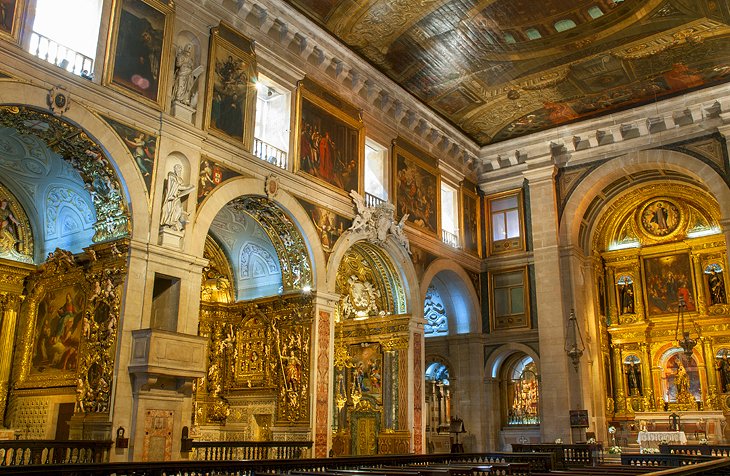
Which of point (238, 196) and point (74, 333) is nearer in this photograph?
point (74, 333)

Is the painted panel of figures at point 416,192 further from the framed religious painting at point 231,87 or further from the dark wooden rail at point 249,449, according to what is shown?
the dark wooden rail at point 249,449

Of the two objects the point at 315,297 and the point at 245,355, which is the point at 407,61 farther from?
the point at 245,355

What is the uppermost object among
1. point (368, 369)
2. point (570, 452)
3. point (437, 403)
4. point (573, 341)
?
point (573, 341)

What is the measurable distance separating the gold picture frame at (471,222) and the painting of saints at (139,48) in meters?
12.5

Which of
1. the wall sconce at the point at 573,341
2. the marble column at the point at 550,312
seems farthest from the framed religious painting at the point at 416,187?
the wall sconce at the point at 573,341

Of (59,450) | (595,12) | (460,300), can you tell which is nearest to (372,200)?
(460,300)

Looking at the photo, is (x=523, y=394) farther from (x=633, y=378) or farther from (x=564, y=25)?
(x=564, y=25)

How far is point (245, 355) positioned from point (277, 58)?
25.4 feet

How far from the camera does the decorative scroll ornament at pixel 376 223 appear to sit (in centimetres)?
1844

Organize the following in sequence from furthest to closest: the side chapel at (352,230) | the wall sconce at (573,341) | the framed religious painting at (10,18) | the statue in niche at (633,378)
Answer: the statue in niche at (633,378) → the wall sconce at (573,341) → the side chapel at (352,230) → the framed religious painting at (10,18)

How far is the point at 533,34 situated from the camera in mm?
19047

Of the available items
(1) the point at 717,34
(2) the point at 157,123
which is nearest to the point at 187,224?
(2) the point at 157,123

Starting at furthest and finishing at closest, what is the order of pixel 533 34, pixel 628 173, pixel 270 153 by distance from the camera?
pixel 628 173
pixel 533 34
pixel 270 153

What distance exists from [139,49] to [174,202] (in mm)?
3097
